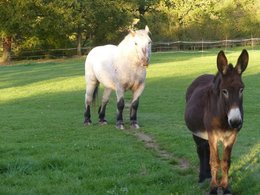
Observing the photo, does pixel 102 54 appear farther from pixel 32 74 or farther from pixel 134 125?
pixel 32 74

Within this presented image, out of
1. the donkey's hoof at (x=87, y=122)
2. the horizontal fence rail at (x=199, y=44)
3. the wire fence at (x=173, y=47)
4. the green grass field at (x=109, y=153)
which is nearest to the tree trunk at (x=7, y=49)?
the wire fence at (x=173, y=47)

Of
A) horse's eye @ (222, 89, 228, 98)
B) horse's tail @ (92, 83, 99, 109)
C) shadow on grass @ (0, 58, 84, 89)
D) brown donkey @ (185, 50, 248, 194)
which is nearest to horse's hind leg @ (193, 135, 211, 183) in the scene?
brown donkey @ (185, 50, 248, 194)

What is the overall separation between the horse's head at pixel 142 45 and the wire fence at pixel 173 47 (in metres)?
45.8

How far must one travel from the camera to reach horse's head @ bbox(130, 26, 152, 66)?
471 inches

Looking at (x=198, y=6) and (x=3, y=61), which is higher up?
(x=198, y=6)

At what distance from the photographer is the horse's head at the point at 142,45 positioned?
11961 millimetres

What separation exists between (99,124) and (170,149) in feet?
14.5

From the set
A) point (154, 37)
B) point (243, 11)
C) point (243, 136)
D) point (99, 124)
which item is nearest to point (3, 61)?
point (154, 37)

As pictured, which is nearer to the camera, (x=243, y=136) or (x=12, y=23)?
(x=243, y=136)

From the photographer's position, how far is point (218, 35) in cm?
6575

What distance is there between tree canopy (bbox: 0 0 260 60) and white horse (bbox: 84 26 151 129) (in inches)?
1142

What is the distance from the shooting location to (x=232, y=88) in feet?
18.2

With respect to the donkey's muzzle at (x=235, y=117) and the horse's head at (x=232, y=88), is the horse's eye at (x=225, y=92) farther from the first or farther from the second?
the donkey's muzzle at (x=235, y=117)

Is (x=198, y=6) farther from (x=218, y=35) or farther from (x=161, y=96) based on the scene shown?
(x=161, y=96)
